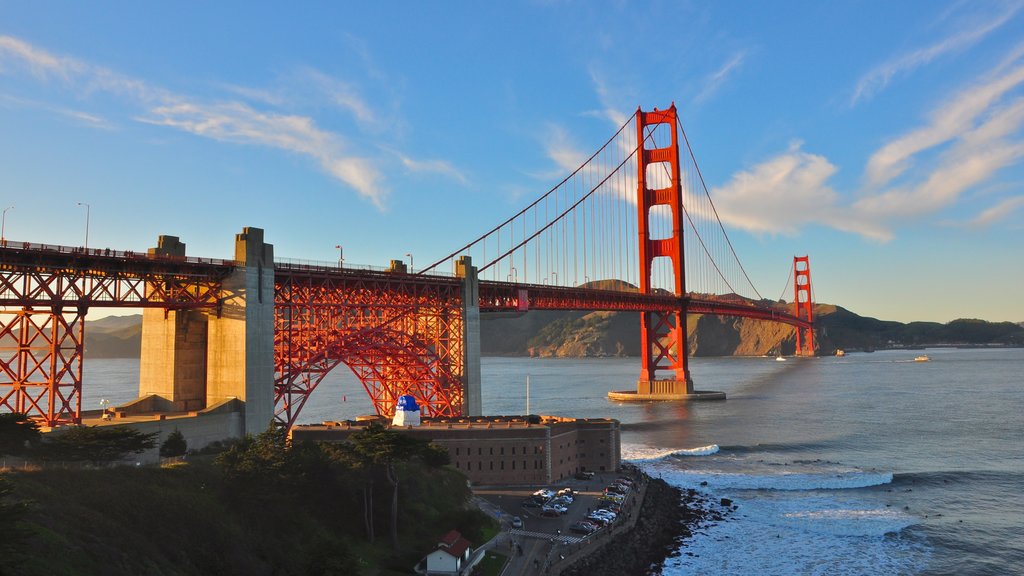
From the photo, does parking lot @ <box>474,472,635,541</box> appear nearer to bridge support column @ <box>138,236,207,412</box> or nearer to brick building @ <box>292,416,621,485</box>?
brick building @ <box>292,416,621,485</box>

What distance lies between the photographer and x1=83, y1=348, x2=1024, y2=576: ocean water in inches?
1658

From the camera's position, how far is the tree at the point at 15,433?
30609 mm

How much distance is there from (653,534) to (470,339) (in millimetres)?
27462

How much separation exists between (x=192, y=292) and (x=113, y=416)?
880cm

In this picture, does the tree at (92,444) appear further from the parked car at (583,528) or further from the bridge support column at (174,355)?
the parked car at (583,528)

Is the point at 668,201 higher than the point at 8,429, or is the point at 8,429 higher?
the point at 668,201

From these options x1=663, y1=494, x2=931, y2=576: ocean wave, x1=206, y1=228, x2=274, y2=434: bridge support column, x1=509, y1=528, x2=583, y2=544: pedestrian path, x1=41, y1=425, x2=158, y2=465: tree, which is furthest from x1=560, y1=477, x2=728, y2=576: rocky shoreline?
x1=206, y1=228, x2=274, y2=434: bridge support column

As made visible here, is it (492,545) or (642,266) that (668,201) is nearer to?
(642,266)

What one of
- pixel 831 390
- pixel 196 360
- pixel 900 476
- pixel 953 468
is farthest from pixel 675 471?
pixel 831 390

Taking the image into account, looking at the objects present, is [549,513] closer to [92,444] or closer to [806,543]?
[806,543]

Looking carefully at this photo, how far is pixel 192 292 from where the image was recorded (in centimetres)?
4653

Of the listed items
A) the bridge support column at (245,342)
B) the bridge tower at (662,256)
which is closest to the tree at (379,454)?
the bridge support column at (245,342)

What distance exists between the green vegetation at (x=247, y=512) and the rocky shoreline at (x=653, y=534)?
244 inches

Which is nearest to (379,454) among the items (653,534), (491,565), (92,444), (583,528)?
(491,565)
